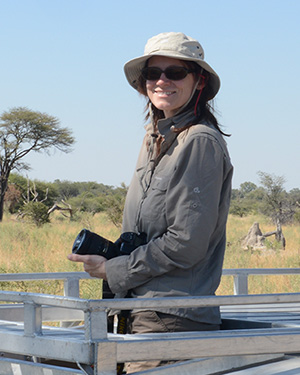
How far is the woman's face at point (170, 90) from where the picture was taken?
2.20 meters

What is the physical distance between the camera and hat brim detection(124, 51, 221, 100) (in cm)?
217

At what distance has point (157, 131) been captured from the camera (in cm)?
225

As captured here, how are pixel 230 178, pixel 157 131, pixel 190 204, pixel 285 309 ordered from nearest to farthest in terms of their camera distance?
pixel 190 204 → pixel 230 178 → pixel 157 131 → pixel 285 309

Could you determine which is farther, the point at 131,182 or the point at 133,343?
the point at 131,182

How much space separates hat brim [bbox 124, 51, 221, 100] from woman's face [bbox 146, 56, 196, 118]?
2.1 inches

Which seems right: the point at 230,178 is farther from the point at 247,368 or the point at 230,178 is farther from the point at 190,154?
the point at 247,368

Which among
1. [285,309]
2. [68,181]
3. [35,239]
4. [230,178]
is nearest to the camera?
[230,178]

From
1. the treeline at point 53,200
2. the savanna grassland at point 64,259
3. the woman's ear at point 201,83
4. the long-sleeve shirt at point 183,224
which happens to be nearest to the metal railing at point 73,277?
the long-sleeve shirt at point 183,224

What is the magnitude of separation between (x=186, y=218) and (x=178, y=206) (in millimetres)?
45

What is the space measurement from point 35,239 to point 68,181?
32987 millimetres

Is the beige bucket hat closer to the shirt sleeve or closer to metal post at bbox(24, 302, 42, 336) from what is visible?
the shirt sleeve

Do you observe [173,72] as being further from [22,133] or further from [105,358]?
[22,133]

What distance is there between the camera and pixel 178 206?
1.97 m

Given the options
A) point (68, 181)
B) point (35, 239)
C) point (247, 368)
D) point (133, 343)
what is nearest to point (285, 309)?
point (247, 368)
